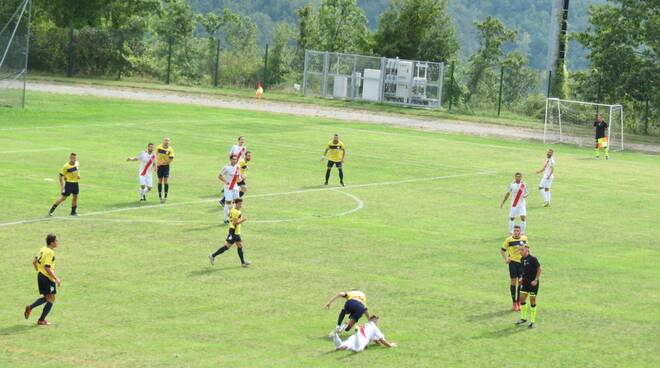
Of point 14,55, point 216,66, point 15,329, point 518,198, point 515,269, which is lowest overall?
point 15,329

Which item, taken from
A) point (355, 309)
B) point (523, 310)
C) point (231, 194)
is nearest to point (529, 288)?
point (523, 310)

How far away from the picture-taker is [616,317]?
27734mm

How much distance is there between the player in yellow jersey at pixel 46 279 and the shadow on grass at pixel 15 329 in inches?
9.1

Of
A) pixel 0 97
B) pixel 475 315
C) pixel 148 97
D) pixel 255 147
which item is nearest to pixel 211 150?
pixel 255 147

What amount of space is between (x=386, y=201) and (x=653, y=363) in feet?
69.1

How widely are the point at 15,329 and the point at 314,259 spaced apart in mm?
10559

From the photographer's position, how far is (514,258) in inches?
1120

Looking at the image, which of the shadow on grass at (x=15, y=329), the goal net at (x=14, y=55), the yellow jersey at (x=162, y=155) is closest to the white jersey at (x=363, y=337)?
the shadow on grass at (x=15, y=329)

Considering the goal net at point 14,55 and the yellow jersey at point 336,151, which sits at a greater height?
the goal net at point 14,55

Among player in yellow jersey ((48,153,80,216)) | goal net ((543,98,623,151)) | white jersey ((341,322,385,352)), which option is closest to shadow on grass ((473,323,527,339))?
white jersey ((341,322,385,352))

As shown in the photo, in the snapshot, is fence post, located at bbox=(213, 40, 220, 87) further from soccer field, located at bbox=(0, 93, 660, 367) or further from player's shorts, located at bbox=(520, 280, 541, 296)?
player's shorts, located at bbox=(520, 280, 541, 296)

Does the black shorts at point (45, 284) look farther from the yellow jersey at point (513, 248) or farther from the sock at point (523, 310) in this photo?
the yellow jersey at point (513, 248)

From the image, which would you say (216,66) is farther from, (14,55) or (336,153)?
(336,153)

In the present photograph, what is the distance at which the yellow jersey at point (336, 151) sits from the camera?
1849 inches
